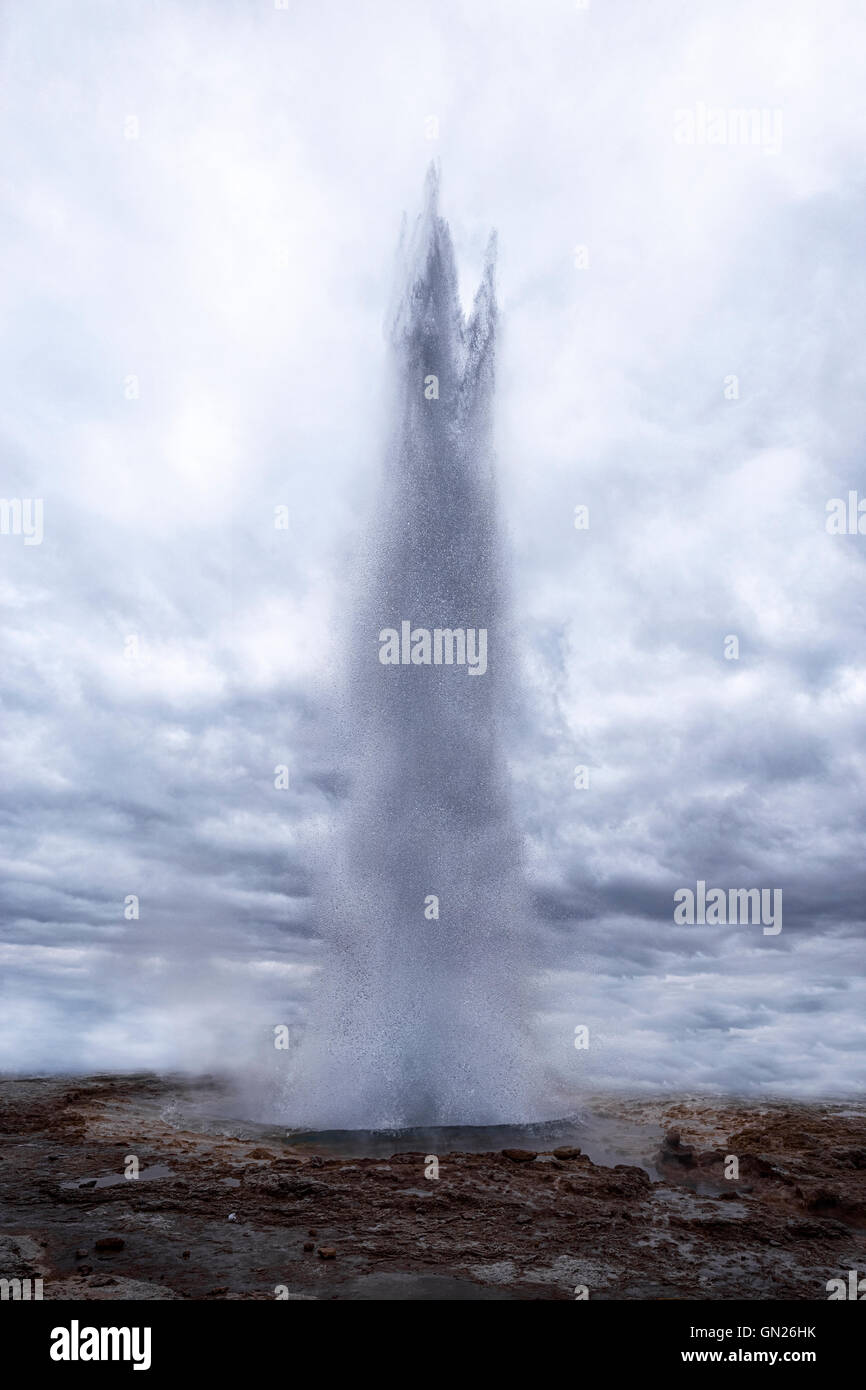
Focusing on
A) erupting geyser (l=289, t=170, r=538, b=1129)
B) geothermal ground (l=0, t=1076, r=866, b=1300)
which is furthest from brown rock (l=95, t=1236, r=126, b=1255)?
erupting geyser (l=289, t=170, r=538, b=1129)

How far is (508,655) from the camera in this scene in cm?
2859

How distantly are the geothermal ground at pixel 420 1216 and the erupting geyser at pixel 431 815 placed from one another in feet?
8.26

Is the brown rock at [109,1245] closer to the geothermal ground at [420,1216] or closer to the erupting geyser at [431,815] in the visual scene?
the geothermal ground at [420,1216]

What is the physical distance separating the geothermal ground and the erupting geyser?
2517 mm

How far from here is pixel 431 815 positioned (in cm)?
2598

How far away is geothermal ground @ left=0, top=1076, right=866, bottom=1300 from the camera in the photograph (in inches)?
443

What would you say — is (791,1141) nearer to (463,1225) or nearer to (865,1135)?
(865,1135)

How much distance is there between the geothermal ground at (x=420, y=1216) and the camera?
11.3 m

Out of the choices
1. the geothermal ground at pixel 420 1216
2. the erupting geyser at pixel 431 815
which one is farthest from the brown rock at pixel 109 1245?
the erupting geyser at pixel 431 815

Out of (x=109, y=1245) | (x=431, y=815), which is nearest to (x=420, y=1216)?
(x=109, y=1245)

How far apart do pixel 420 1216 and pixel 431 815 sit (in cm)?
1307

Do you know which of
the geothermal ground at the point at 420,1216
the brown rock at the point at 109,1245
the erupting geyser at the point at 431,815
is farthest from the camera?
the erupting geyser at the point at 431,815

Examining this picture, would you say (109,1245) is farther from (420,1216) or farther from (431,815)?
(431,815)

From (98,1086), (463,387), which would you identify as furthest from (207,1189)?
(463,387)
